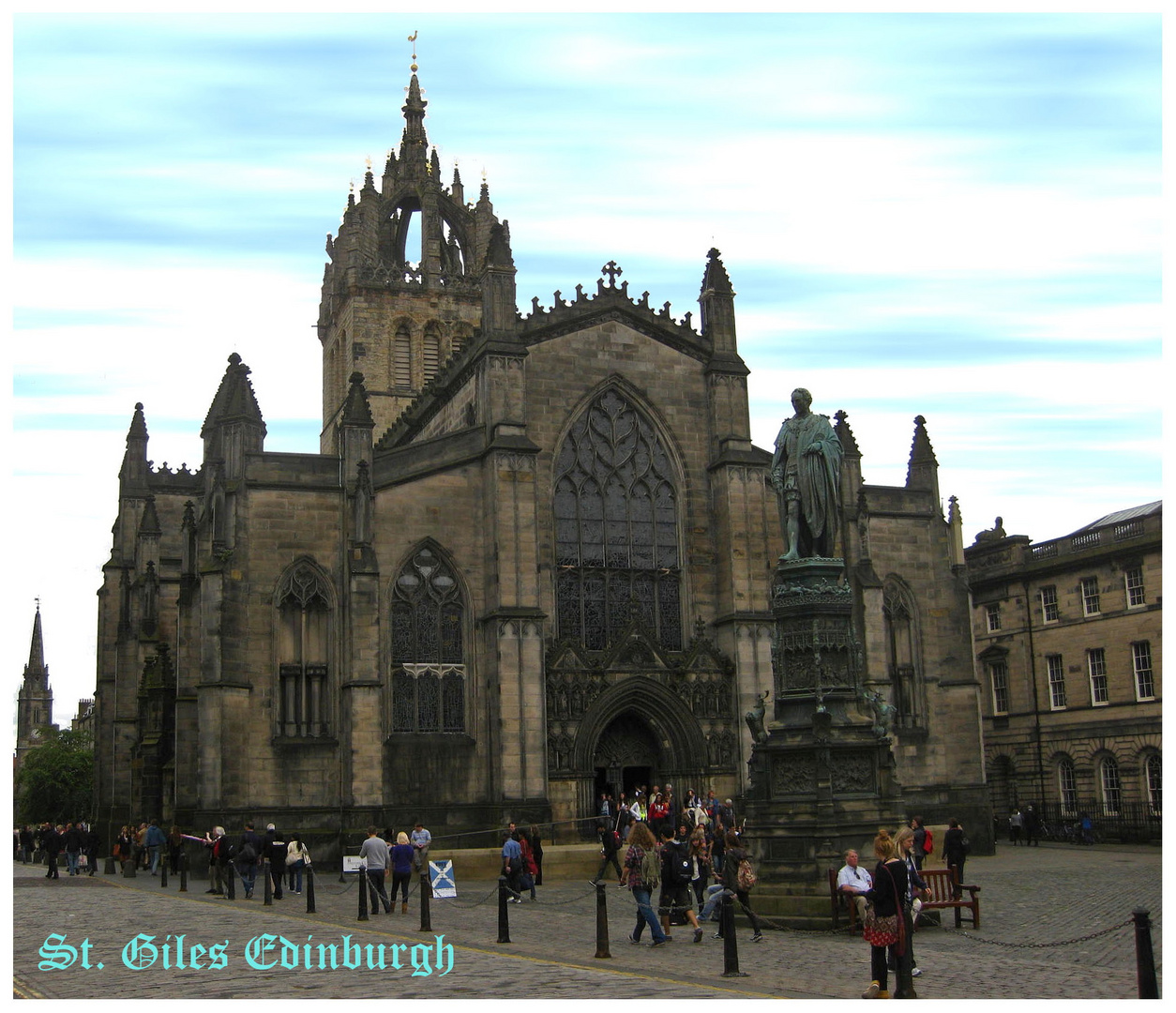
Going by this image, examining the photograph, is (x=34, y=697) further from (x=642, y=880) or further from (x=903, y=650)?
(x=642, y=880)

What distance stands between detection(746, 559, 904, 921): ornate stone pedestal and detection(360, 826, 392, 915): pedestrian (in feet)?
21.2

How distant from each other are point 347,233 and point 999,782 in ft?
117

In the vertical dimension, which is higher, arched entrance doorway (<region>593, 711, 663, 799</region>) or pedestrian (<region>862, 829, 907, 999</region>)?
arched entrance doorway (<region>593, 711, 663, 799</region>)

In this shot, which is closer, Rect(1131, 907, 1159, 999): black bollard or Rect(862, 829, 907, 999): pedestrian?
Rect(1131, 907, 1159, 999): black bollard

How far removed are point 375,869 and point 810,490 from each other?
960 cm

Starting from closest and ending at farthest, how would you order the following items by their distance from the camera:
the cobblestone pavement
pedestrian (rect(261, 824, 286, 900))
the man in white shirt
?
the cobblestone pavement → the man in white shirt → pedestrian (rect(261, 824, 286, 900))

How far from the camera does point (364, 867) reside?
2258cm

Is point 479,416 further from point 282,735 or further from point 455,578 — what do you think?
point 282,735

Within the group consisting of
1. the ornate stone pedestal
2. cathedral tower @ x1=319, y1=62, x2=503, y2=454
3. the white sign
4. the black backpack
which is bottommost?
the white sign

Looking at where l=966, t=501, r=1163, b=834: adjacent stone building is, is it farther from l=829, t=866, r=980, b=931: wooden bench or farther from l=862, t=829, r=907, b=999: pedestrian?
l=862, t=829, r=907, b=999: pedestrian

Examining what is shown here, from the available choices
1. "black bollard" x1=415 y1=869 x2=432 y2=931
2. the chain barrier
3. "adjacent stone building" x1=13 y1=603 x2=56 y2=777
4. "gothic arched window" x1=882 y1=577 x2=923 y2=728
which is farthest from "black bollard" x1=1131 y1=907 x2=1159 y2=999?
"adjacent stone building" x1=13 y1=603 x2=56 y2=777

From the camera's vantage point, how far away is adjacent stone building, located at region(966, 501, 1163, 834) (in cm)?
4650

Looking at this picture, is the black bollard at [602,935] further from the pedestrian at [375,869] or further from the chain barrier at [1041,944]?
the pedestrian at [375,869]

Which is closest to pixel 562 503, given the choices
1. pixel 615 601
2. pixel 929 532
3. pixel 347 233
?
pixel 615 601
